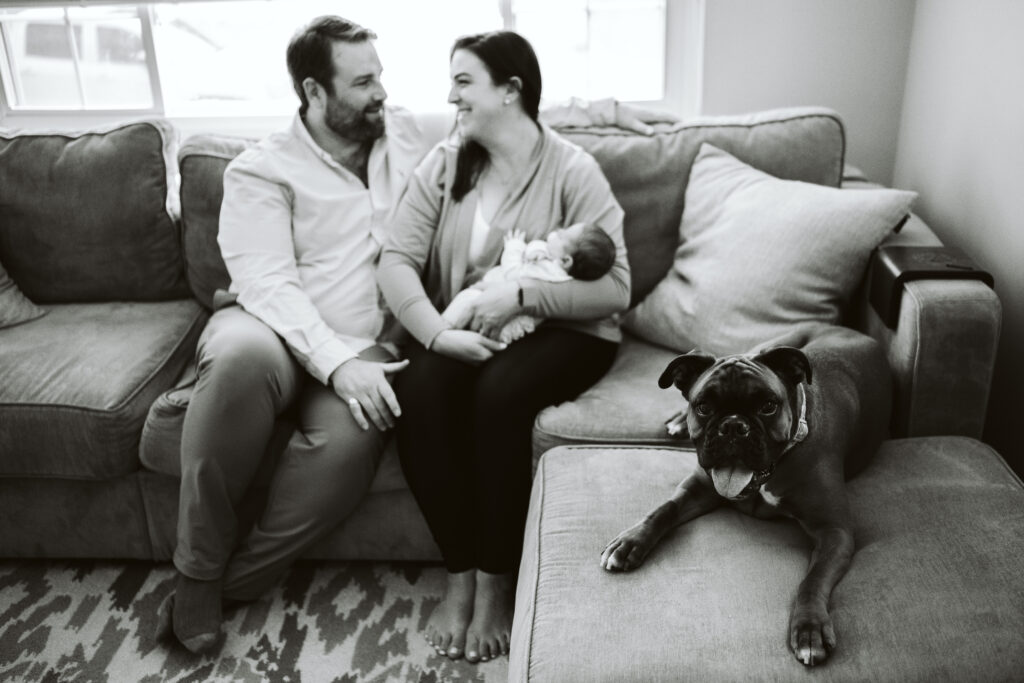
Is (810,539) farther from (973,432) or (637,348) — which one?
(637,348)

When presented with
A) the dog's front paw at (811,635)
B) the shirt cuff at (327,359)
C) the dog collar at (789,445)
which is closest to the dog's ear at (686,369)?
the dog collar at (789,445)

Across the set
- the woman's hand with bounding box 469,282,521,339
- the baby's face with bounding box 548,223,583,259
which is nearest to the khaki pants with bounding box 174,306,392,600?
the woman's hand with bounding box 469,282,521,339

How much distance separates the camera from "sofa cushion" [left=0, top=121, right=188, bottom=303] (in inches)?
94.1

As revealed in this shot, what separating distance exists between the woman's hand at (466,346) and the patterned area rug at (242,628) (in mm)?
561

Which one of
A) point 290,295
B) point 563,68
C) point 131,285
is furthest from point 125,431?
point 563,68

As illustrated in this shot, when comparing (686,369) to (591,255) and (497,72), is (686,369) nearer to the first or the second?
(591,255)

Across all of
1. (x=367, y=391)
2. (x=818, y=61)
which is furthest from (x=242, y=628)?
(x=818, y=61)

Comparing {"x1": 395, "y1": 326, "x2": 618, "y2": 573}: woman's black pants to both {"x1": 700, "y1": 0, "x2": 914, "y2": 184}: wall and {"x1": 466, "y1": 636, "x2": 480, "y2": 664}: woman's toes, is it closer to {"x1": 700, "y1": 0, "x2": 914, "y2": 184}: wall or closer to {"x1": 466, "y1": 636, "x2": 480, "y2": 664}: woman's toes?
{"x1": 466, "y1": 636, "x2": 480, "y2": 664}: woman's toes

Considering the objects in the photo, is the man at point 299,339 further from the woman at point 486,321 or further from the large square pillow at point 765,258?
the large square pillow at point 765,258

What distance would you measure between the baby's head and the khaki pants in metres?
0.57

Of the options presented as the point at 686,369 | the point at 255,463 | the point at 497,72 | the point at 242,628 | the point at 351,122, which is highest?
the point at 497,72

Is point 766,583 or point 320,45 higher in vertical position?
point 320,45

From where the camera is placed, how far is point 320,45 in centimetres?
205

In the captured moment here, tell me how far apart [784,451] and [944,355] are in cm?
47
